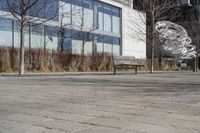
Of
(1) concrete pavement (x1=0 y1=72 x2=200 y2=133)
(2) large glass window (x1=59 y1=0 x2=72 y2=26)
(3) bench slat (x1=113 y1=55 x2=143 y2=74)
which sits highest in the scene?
→ (2) large glass window (x1=59 y1=0 x2=72 y2=26)

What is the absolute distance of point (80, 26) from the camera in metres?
36.7

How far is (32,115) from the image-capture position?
6375mm

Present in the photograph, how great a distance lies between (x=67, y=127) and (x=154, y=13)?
92.0 ft

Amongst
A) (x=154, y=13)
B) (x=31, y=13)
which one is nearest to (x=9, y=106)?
(x=31, y=13)

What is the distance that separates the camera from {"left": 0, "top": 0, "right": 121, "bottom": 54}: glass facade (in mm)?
31531

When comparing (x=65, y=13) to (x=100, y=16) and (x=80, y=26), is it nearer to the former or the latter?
(x=80, y=26)

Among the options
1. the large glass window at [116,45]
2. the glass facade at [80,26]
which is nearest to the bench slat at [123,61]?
the glass facade at [80,26]

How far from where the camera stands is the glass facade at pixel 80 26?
103 ft

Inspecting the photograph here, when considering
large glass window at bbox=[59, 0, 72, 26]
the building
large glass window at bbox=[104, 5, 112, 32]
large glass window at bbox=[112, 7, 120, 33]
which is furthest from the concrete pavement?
large glass window at bbox=[112, 7, 120, 33]

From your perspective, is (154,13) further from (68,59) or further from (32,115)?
Answer: (32,115)

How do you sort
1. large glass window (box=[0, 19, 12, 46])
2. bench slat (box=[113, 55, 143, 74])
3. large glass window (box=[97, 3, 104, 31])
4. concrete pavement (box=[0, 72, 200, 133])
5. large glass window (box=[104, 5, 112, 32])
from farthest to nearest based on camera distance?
large glass window (box=[104, 5, 112, 32]), large glass window (box=[97, 3, 104, 31]), large glass window (box=[0, 19, 12, 46]), bench slat (box=[113, 55, 143, 74]), concrete pavement (box=[0, 72, 200, 133])

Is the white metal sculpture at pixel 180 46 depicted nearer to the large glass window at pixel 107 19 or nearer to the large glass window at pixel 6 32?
the large glass window at pixel 107 19

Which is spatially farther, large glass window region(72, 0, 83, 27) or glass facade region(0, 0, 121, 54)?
large glass window region(72, 0, 83, 27)

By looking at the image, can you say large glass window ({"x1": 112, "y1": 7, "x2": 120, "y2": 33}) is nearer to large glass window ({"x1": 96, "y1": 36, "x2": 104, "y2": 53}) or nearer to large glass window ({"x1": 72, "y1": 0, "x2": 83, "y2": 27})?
large glass window ({"x1": 96, "y1": 36, "x2": 104, "y2": 53})
